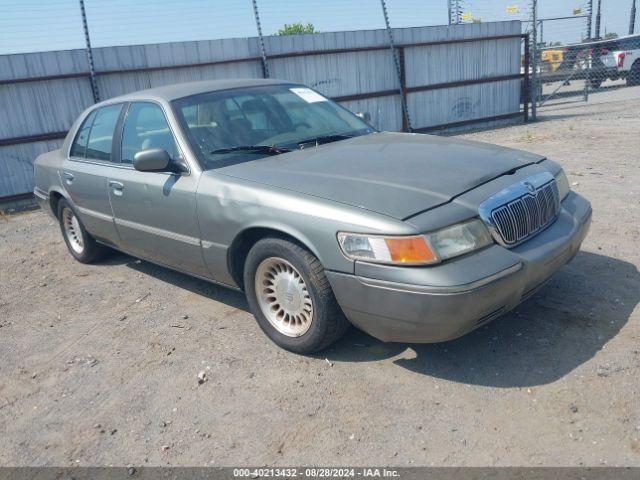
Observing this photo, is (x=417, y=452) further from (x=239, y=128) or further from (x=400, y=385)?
(x=239, y=128)

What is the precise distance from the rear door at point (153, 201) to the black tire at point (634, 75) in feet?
70.2

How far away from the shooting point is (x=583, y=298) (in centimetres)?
402

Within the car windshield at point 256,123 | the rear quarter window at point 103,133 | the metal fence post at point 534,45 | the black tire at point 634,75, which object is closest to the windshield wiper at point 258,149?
the car windshield at point 256,123

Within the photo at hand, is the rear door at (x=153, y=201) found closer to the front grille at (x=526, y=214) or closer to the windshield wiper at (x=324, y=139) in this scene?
the windshield wiper at (x=324, y=139)

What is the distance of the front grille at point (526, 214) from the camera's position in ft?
10.6

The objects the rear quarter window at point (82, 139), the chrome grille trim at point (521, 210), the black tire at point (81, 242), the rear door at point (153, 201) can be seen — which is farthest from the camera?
the black tire at point (81, 242)

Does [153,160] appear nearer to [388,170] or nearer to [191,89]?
[191,89]

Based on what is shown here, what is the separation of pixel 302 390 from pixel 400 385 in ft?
1.79

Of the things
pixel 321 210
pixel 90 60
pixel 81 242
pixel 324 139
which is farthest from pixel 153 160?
pixel 90 60

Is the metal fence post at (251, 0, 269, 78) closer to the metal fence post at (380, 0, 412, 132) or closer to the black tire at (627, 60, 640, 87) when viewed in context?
the metal fence post at (380, 0, 412, 132)

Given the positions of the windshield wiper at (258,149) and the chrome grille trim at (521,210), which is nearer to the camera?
the chrome grille trim at (521,210)

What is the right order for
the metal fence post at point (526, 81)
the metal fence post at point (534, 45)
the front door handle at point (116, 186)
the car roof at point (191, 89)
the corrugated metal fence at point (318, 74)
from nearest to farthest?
1. the car roof at point (191, 89)
2. the front door handle at point (116, 186)
3. the corrugated metal fence at point (318, 74)
4. the metal fence post at point (534, 45)
5. the metal fence post at point (526, 81)

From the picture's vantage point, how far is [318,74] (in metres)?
12.0

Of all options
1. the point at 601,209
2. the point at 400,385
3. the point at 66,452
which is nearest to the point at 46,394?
the point at 66,452
